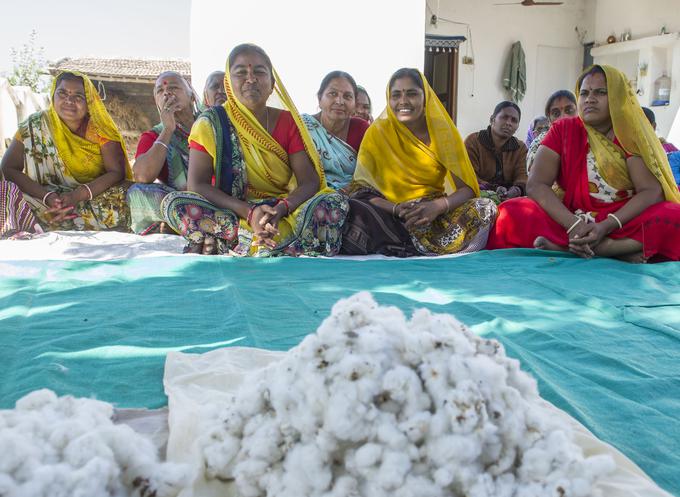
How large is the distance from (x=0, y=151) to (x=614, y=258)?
39.6 ft

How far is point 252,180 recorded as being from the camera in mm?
3986

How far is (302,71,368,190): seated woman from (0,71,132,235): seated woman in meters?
1.61

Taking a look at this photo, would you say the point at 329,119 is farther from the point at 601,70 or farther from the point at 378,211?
the point at 601,70

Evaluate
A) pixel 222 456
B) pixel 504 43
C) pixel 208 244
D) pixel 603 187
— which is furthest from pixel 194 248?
pixel 504 43

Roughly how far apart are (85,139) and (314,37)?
255 cm

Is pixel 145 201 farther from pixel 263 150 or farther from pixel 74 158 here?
pixel 263 150

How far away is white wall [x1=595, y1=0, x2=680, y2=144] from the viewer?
8.67 m

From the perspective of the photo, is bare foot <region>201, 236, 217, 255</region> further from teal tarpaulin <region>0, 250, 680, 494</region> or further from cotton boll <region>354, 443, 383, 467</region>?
cotton boll <region>354, 443, 383, 467</region>

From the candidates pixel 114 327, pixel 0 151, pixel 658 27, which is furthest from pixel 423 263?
pixel 0 151

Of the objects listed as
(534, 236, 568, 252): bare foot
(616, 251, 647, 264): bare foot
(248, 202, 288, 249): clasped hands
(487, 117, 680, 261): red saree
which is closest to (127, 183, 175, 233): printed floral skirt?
(248, 202, 288, 249): clasped hands

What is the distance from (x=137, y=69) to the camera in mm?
13102

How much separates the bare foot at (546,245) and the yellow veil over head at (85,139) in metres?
3.25

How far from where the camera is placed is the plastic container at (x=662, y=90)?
8.91 meters

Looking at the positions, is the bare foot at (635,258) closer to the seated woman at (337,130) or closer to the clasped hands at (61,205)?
the seated woman at (337,130)
